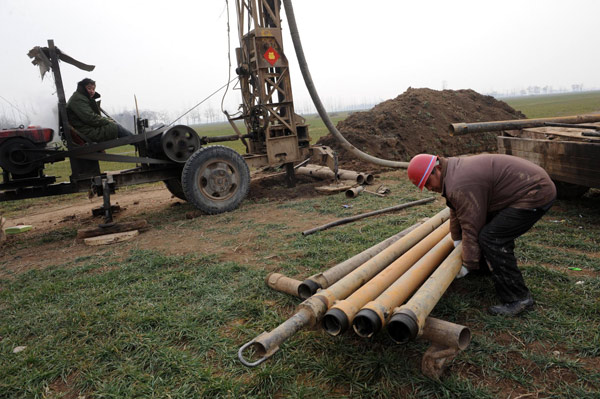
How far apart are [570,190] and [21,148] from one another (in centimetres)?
930

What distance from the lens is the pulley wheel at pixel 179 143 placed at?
7.76m

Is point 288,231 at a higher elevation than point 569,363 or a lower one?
higher

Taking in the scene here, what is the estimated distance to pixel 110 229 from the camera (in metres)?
7.00

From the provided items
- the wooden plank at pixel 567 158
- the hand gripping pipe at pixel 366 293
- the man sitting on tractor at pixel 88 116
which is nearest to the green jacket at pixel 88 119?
the man sitting on tractor at pixel 88 116

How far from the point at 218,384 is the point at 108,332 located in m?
1.39

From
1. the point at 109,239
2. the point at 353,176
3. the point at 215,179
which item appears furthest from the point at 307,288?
the point at 353,176

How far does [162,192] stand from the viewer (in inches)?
456

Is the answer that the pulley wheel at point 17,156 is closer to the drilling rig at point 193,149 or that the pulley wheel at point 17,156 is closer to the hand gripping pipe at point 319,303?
the drilling rig at point 193,149

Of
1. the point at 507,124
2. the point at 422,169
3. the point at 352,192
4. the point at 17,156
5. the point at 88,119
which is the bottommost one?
the point at 352,192

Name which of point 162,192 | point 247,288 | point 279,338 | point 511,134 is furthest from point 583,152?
point 162,192

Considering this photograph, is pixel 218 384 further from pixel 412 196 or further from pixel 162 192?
pixel 162 192

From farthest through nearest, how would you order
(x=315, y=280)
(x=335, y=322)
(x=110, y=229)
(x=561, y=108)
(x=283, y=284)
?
(x=561, y=108) < (x=110, y=229) < (x=283, y=284) < (x=315, y=280) < (x=335, y=322)

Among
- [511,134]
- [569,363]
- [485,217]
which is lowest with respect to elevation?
[569,363]

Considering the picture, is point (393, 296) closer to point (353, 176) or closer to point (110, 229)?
point (110, 229)
